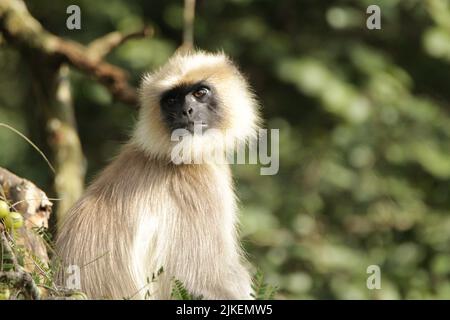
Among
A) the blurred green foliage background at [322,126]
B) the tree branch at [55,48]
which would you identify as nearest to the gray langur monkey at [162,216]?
the tree branch at [55,48]

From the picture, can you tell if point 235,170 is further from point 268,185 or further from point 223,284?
point 223,284

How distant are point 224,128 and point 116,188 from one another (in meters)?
1.12

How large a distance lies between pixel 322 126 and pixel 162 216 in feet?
23.3

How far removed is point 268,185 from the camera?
12031mm

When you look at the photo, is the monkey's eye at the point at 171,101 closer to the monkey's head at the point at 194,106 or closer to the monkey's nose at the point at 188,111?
the monkey's head at the point at 194,106

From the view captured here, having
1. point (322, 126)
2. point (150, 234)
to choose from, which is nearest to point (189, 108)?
point (150, 234)

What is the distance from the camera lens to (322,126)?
12523 millimetres

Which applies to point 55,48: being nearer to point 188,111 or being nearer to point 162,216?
point 188,111

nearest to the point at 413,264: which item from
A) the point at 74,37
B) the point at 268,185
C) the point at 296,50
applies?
the point at 268,185

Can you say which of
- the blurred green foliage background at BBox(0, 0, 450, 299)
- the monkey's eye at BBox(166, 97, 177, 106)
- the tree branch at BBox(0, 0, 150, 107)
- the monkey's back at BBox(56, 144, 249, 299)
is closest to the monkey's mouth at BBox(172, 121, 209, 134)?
the monkey's eye at BBox(166, 97, 177, 106)

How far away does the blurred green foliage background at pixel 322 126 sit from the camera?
11148mm

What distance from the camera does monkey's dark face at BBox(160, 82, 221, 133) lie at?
627cm

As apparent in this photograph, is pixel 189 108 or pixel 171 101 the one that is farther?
pixel 171 101
